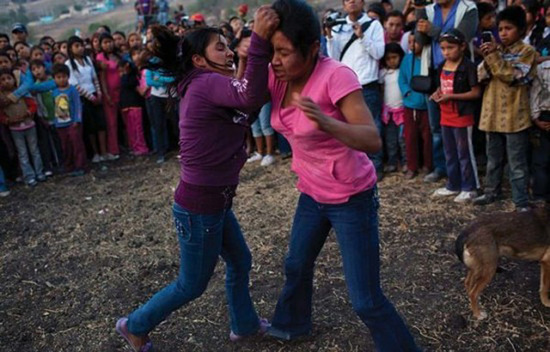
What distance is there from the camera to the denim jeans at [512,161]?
5.04 meters

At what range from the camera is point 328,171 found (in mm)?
2566

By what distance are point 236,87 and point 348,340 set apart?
195 centimetres

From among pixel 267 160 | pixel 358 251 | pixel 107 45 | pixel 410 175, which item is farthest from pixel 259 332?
pixel 107 45

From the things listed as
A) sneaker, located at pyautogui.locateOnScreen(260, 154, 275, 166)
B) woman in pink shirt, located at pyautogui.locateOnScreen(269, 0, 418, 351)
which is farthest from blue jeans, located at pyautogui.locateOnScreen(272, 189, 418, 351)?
sneaker, located at pyautogui.locateOnScreen(260, 154, 275, 166)

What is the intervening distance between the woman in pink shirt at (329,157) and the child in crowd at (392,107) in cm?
392

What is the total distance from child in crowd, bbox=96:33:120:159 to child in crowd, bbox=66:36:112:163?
142 mm

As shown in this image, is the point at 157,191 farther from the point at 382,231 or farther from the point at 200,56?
the point at 200,56

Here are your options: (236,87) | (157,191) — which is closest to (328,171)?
(236,87)

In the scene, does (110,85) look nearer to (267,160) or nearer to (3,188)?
(3,188)

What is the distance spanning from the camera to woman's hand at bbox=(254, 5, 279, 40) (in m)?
2.17

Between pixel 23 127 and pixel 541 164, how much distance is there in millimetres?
6989

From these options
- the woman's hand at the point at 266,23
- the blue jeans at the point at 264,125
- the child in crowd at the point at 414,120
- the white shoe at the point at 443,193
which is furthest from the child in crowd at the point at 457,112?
the woman's hand at the point at 266,23

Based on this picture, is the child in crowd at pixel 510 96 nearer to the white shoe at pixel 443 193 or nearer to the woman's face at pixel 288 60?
the white shoe at pixel 443 193

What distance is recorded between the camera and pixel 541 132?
5031 mm
